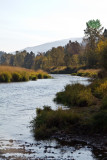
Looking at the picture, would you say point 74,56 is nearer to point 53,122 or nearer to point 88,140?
point 53,122

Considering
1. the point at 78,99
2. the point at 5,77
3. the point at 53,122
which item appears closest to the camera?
the point at 53,122

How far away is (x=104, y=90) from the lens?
68.2 feet

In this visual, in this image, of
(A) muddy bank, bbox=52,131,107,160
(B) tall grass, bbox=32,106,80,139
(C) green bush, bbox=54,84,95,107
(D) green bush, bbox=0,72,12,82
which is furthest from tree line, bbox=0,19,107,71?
(A) muddy bank, bbox=52,131,107,160

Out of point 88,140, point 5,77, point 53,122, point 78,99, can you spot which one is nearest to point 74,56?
point 5,77

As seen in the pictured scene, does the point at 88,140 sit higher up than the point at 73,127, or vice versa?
the point at 73,127

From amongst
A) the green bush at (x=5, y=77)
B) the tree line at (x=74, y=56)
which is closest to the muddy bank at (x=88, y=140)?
the green bush at (x=5, y=77)

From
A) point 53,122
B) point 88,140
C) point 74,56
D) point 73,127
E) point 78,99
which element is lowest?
point 88,140

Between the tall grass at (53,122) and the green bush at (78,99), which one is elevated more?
the green bush at (78,99)

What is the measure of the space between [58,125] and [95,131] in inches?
65.6

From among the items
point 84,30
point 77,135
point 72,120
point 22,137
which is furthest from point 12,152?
point 84,30

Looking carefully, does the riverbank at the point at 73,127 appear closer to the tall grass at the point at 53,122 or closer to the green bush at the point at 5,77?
the tall grass at the point at 53,122

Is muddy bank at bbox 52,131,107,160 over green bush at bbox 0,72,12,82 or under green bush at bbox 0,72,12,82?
under

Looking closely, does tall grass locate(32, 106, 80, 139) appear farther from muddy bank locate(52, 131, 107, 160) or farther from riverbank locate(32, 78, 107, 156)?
muddy bank locate(52, 131, 107, 160)

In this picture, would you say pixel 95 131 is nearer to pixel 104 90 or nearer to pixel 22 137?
pixel 22 137
